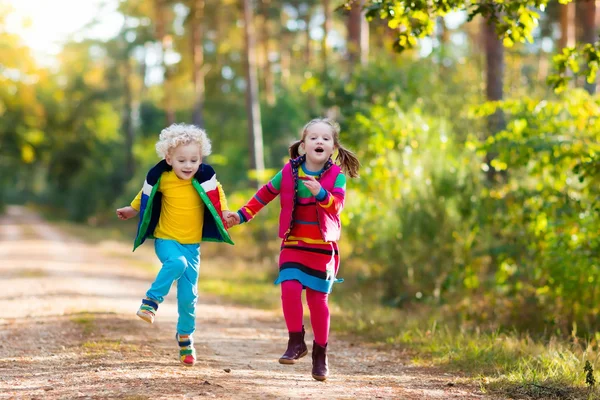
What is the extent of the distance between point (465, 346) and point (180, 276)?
3146mm

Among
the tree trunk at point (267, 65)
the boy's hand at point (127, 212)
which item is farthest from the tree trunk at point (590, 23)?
the boy's hand at point (127, 212)

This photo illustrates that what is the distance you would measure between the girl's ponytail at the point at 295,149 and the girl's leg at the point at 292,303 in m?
1.09

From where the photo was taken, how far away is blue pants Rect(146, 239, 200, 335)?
6445 millimetres

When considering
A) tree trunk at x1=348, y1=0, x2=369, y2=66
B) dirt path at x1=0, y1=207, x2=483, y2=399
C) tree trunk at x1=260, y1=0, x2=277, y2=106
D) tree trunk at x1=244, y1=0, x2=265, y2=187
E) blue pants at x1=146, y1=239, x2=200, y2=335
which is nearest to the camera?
dirt path at x1=0, y1=207, x2=483, y2=399

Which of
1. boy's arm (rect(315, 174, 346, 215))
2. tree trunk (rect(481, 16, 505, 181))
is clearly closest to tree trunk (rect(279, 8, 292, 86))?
tree trunk (rect(481, 16, 505, 181))

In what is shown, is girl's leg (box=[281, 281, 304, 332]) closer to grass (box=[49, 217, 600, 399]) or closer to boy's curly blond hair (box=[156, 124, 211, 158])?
boy's curly blond hair (box=[156, 124, 211, 158])

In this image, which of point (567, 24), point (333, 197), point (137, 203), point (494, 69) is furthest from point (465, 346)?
point (567, 24)

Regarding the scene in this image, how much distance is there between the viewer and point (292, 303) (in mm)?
6242

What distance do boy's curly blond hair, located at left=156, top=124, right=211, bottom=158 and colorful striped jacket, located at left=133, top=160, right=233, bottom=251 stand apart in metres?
0.14

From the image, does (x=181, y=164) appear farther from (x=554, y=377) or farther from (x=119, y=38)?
(x=119, y=38)

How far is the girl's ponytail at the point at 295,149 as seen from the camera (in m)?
6.54

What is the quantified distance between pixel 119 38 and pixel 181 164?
41189 mm

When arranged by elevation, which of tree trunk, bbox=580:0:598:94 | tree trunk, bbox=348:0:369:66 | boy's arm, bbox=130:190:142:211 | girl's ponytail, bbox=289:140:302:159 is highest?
tree trunk, bbox=580:0:598:94

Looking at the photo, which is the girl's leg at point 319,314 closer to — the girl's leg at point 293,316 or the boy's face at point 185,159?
the girl's leg at point 293,316
